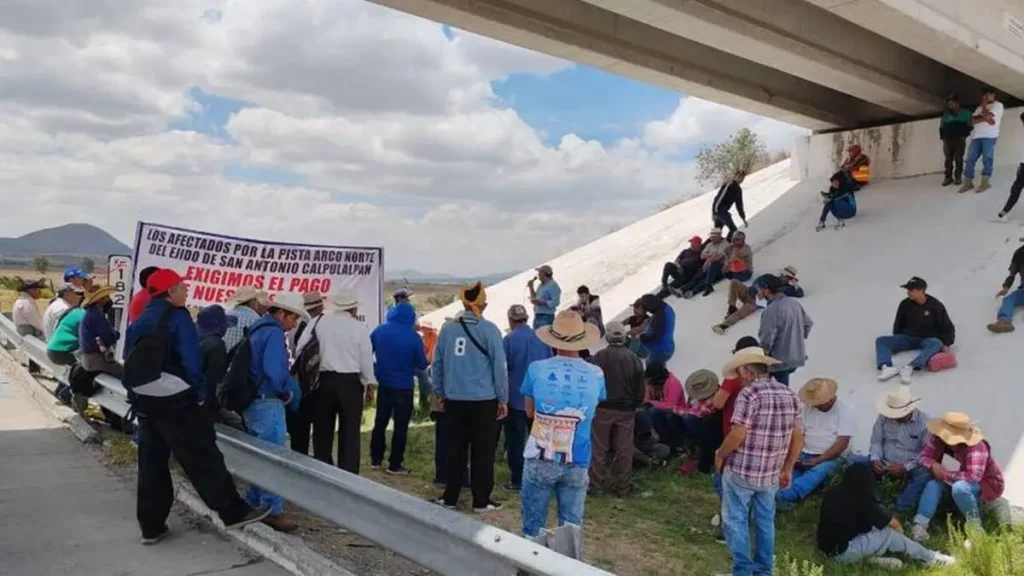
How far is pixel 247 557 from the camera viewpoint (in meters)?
4.37

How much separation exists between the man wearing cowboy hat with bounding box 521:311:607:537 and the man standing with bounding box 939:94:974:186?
13.0m

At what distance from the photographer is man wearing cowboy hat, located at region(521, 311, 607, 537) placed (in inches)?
183

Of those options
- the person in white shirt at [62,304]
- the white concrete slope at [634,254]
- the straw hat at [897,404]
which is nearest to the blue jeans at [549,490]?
the straw hat at [897,404]

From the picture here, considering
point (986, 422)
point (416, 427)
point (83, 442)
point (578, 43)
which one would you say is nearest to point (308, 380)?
point (83, 442)

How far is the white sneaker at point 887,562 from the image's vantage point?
215 inches

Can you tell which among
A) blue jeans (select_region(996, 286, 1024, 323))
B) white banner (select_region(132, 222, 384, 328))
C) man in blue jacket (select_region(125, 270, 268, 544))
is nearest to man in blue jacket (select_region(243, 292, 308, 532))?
man in blue jacket (select_region(125, 270, 268, 544))

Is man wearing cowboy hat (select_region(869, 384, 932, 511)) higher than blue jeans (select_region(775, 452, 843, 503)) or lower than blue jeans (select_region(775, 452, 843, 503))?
higher

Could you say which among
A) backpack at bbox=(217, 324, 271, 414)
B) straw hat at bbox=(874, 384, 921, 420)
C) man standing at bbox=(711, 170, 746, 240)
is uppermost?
man standing at bbox=(711, 170, 746, 240)

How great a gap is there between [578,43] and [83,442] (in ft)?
29.2

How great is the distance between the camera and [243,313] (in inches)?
244

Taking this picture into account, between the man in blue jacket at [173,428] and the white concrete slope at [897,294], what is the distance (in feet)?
20.3

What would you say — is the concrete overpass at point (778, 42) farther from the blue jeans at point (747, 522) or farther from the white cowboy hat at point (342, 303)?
the blue jeans at point (747, 522)

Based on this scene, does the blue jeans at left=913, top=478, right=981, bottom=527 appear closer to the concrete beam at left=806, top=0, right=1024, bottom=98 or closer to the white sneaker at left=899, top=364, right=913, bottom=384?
the white sneaker at left=899, top=364, right=913, bottom=384

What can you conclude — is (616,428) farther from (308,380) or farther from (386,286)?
(386,286)
